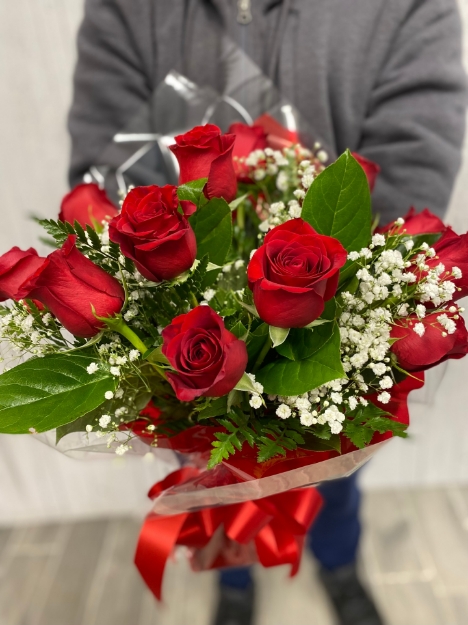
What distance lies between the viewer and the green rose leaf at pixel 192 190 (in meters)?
0.46

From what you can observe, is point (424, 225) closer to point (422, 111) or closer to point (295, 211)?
point (295, 211)

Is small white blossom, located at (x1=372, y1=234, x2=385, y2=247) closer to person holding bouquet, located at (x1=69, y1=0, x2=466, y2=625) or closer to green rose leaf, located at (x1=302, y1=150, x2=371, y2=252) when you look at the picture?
green rose leaf, located at (x1=302, y1=150, x2=371, y2=252)

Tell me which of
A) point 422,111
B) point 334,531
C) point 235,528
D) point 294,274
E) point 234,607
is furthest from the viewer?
point 234,607

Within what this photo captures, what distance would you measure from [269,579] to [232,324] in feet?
3.78

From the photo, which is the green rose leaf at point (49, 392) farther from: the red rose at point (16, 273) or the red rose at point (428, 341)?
the red rose at point (428, 341)

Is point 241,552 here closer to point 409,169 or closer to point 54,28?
point 409,169

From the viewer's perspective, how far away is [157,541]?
2.28 feet

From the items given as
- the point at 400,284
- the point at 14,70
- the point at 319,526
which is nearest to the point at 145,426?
the point at 400,284

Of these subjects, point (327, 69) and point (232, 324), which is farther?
point (327, 69)

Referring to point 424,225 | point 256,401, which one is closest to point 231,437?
point 256,401

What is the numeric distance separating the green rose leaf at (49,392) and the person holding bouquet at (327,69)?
555mm

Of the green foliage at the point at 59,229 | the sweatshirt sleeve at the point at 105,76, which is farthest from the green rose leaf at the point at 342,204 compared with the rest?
the sweatshirt sleeve at the point at 105,76

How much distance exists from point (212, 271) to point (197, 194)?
2.8 inches

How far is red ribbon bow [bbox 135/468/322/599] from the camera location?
27.1 inches
